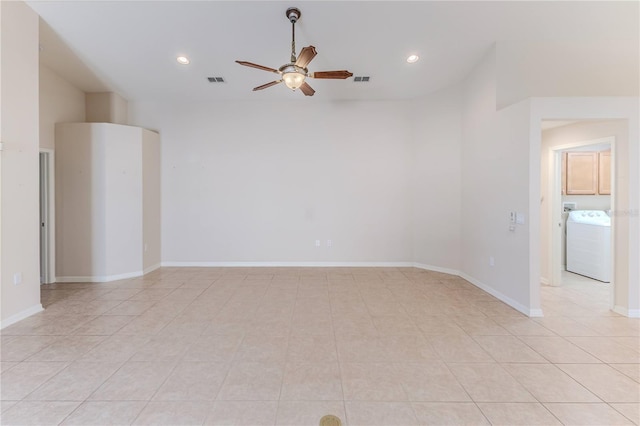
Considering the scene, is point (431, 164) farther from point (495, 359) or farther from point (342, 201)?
point (495, 359)

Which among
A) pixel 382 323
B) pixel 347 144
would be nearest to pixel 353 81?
pixel 347 144

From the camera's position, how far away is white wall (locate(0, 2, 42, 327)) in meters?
3.04

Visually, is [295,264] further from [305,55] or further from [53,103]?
[53,103]

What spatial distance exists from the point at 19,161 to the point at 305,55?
3.46 metres

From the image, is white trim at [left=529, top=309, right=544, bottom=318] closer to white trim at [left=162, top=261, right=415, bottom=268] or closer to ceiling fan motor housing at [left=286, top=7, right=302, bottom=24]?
white trim at [left=162, top=261, right=415, bottom=268]

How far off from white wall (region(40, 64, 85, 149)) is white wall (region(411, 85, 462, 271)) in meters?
6.34

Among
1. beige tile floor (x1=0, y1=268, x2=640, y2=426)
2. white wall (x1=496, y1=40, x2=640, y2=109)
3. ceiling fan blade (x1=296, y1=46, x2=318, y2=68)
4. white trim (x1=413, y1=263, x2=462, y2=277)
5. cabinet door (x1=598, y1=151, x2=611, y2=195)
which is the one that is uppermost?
white wall (x1=496, y1=40, x2=640, y2=109)

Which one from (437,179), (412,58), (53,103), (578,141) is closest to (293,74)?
(412,58)

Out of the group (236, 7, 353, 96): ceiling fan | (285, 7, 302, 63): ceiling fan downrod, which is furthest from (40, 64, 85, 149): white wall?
(285, 7, 302, 63): ceiling fan downrod

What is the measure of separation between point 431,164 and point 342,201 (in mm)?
1862

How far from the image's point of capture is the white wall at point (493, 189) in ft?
11.2

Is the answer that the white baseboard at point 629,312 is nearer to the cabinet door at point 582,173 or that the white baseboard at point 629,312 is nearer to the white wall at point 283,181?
the cabinet door at point 582,173

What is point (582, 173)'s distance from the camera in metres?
5.23

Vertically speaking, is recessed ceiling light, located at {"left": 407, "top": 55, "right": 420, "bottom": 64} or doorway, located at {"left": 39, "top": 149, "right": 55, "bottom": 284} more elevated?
recessed ceiling light, located at {"left": 407, "top": 55, "right": 420, "bottom": 64}
